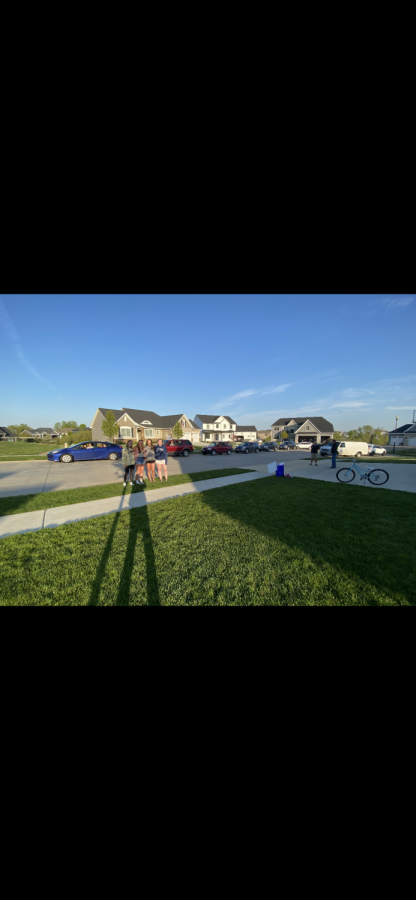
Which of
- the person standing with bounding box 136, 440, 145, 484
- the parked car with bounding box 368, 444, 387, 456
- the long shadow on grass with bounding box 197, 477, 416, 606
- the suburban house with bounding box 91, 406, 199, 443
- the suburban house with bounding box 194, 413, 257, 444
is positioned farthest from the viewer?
the suburban house with bounding box 194, 413, 257, 444

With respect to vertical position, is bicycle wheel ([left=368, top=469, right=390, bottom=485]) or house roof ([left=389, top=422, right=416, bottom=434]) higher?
house roof ([left=389, top=422, right=416, bottom=434])

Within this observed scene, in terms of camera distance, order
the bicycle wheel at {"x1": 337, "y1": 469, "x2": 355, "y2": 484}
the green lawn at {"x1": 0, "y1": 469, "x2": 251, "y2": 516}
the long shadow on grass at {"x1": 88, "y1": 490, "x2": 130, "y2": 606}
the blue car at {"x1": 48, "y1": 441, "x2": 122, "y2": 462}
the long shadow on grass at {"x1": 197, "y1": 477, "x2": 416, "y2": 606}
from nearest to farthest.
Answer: the long shadow on grass at {"x1": 88, "y1": 490, "x2": 130, "y2": 606}
the long shadow on grass at {"x1": 197, "y1": 477, "x2": 416, "y2": 606}
the green lawn at {"x1": 0, "y1": 469, "x2": 251, "y2": 516}
the bicycle wheel at {"x1": 337, "y1": 469, "x2": 355, "y2": 484}
the blue car at {"x1": 48, "y1": 441, "x2": 122, "y2": 462}

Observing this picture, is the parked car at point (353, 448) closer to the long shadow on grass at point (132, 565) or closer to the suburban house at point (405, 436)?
the long shadow on grass at point (132, 565)

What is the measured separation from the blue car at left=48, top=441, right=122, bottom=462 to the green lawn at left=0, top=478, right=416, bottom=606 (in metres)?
11.8

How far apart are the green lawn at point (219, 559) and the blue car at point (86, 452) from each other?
11.8 meters

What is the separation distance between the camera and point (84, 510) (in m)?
5.98

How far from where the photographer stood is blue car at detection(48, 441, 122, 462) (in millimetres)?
15688

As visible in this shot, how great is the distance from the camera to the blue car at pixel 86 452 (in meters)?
15.7

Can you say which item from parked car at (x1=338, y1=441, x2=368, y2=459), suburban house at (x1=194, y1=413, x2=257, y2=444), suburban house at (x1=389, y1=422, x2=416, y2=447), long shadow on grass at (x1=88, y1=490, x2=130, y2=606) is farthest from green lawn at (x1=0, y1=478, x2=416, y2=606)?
suburban house at (x1=194, y1=413, x2=257, y2=444)

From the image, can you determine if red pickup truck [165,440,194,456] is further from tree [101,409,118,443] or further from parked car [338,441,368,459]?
tree [101,409,118,443]

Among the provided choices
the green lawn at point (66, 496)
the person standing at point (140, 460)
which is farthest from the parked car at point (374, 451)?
the person standing at point (140, 460)
